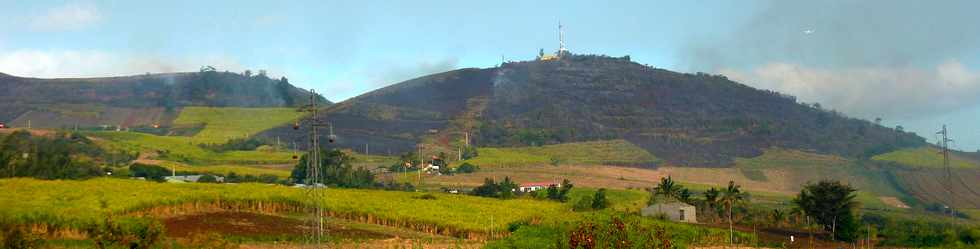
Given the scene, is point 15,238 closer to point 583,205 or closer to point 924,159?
point 583,205

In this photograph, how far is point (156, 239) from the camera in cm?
3064

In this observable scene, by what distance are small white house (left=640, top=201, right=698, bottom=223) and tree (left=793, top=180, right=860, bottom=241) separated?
31.2 feet

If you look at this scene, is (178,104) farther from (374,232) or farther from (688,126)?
(374,232)

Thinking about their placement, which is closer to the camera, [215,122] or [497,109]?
[215,122]

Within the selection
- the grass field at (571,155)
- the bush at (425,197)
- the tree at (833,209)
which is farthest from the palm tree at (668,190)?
the grass field at (571,155)

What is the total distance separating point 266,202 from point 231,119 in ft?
357

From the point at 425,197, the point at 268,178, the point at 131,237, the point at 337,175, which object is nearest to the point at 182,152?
the point at 268,178

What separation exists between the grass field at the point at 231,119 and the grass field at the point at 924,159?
10071 cm

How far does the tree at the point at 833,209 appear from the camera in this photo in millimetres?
72000

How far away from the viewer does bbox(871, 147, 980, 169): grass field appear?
142m

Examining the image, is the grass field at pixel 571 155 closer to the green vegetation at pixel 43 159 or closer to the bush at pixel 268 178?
the bush at pixel 268 178

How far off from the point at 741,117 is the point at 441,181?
98.1 meters

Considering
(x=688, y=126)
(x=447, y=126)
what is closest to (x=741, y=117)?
(x=688, y=126)

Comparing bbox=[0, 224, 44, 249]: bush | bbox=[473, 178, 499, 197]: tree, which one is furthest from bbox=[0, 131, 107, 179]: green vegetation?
bbox=[0, 224, 44, 249]: bush
